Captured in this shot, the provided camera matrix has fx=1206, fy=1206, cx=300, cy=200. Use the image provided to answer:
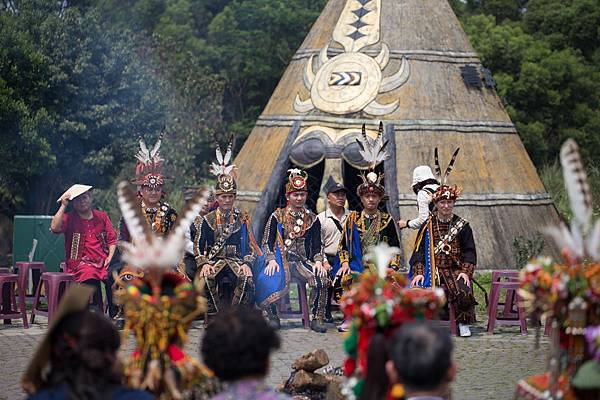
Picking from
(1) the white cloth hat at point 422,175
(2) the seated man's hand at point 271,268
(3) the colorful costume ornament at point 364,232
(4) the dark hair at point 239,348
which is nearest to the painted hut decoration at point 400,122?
(1) the white cloth hat at point 422,175

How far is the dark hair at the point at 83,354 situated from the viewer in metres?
4.29

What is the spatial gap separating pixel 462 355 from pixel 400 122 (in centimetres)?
574

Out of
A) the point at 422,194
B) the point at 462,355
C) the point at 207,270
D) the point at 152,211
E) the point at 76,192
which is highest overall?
the point at 422,194

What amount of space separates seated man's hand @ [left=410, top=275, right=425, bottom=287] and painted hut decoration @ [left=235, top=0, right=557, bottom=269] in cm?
369

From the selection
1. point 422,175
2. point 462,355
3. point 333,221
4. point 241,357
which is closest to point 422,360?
point 241,357

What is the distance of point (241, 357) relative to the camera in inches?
173

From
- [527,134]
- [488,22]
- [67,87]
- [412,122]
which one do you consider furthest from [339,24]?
[488,22]

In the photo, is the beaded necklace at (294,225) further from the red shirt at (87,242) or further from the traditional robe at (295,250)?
the red shirt at (87,242)

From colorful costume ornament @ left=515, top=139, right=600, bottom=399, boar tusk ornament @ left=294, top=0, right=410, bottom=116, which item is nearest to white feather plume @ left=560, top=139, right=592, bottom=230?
colorful costume ornament @ left=515, top=139, right=600, bottom=399

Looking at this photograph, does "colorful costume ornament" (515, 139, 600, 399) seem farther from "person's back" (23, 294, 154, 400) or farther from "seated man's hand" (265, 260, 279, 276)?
"seated man's hand" (265, 260, 279, 276)

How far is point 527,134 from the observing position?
26.5 metres

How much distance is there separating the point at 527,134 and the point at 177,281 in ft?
72.7

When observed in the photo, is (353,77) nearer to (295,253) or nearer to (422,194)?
(422,194)

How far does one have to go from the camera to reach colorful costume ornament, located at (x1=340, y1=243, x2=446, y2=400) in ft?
16.2
